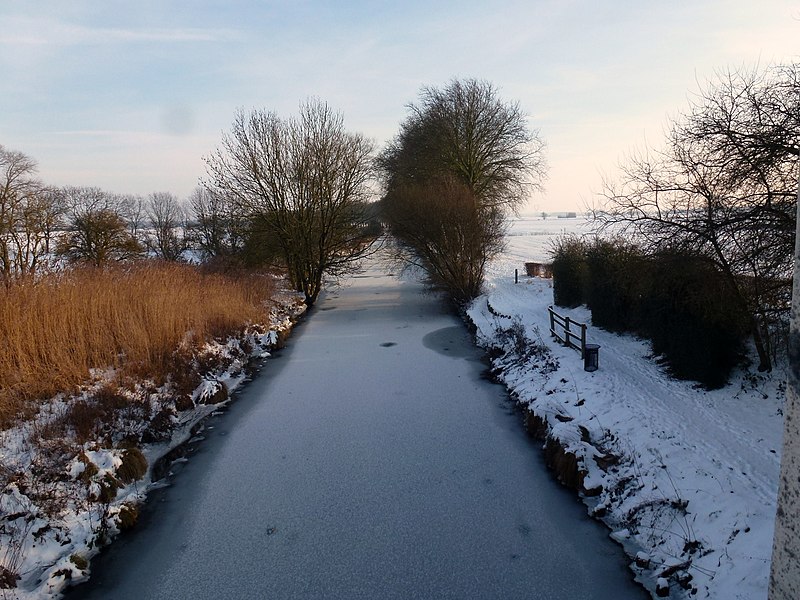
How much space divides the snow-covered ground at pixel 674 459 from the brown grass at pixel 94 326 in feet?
21.2

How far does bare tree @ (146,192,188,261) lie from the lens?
2655 cm

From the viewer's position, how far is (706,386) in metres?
6.95

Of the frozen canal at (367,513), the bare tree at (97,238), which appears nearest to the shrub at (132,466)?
the frozen canal at (367,513)

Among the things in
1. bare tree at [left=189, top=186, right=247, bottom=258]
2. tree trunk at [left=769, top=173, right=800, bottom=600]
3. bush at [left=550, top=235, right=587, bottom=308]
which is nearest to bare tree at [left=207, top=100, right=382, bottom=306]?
bare tree at [left=189, top=186, right=247, bottom=258]

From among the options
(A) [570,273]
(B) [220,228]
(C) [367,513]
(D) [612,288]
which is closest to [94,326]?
(C) [367,513]

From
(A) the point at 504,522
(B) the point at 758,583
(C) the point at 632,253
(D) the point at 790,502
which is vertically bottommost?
(A) the point at 504,522

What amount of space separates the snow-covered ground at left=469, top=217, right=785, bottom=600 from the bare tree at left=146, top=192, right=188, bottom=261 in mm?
17428

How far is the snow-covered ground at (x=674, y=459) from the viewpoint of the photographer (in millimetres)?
3900

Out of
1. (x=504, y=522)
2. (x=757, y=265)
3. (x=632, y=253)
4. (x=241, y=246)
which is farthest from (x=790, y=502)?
(x=241, y=246)

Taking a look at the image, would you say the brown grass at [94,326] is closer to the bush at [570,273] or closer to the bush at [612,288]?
the bush at [612,288]

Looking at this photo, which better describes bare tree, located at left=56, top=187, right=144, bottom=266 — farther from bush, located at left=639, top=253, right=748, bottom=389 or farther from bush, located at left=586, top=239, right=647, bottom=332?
bush, located at left=639, top=253, right=748, bottom=389

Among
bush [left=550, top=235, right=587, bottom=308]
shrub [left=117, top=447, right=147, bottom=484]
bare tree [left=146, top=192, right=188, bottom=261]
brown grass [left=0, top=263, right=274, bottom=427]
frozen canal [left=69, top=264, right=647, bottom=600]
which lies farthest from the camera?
bare tree [left=146, top=192, right=188, bottom=261]

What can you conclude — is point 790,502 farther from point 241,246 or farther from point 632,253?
point 241,246

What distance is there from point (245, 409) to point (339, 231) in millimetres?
12638
